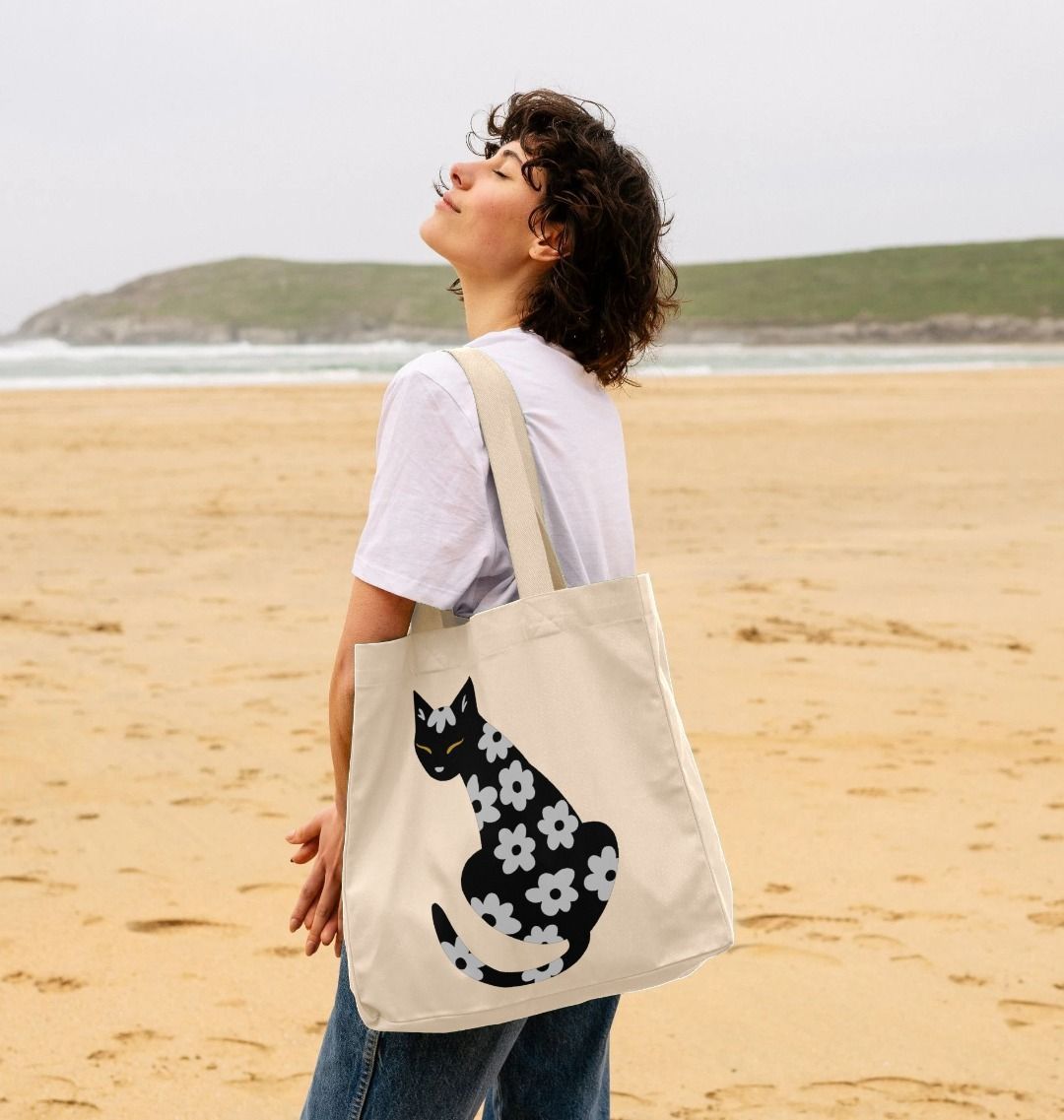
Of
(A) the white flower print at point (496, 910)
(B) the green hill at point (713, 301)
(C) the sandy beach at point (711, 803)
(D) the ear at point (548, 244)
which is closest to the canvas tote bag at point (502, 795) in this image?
(A) the white flower print at point (496, 910)

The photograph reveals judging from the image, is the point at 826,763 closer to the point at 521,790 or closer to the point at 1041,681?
the point at 1041,681

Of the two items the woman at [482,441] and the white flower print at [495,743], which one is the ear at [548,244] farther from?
the white flower print at [495,743]

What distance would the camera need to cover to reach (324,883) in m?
1.54

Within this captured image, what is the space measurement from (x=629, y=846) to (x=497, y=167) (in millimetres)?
822

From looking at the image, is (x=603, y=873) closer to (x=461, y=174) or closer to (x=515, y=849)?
(x=515, y=849)

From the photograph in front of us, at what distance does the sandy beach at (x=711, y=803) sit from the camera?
2.78 metres

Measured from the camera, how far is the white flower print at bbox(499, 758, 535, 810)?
4.56 ft

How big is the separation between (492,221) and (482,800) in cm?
69

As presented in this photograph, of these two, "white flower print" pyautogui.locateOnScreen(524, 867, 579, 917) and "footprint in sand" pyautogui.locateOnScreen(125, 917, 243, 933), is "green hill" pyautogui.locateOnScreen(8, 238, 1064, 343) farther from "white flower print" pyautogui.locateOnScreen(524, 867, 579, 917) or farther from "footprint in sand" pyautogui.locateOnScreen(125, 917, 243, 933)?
"white flower print" pyautogui.locateOnScreen(524, 867, 579, 917)

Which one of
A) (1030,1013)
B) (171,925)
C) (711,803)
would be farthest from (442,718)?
(711,803)

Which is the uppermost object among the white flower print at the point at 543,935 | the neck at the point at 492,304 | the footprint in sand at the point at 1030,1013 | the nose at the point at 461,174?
the nose at the point at 461,174

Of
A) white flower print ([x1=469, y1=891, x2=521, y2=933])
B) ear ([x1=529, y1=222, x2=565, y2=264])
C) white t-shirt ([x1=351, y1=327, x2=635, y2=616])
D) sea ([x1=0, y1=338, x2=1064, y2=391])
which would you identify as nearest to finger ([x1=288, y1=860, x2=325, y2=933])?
white flower print ([x1=469, y1=891, x2=521, y2=933])

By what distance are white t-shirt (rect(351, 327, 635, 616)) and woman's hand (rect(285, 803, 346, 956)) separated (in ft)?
0.97

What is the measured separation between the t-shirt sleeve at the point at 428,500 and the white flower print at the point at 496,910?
311mm
